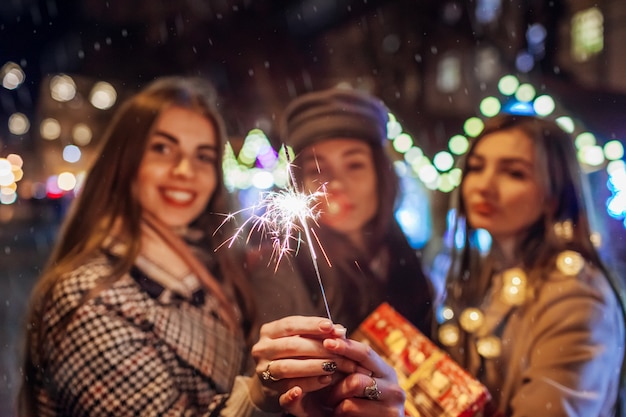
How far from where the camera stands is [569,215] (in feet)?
4.32

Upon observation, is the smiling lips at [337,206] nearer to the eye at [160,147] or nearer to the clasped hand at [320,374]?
the clasped hand at [320,374]

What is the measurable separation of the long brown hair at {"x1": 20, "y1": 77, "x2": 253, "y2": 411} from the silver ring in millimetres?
314

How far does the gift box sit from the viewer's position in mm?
1221

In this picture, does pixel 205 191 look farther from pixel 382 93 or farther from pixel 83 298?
pixel 382 93

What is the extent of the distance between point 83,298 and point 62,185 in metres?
0.27

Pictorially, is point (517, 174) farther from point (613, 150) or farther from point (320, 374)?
point (320, 374)

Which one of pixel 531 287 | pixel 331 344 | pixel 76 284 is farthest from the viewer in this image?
pixel 531 287

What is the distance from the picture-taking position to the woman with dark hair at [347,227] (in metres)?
1.24

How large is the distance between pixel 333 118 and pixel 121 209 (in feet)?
1.69

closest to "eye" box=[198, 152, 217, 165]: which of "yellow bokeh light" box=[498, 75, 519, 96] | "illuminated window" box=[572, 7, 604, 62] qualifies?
"yellow bokeh light" box=[498, 75, 519, 96]

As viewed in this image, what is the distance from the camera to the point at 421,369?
4.08 feet

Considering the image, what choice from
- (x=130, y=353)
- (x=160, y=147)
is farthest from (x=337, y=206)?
(x=130, y=353)

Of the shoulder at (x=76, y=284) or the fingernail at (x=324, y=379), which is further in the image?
the shoulder at (x=76, y=284)

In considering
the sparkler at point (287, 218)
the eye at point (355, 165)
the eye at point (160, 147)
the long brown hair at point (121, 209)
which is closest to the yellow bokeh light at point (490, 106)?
the eye at point (355, 165)
